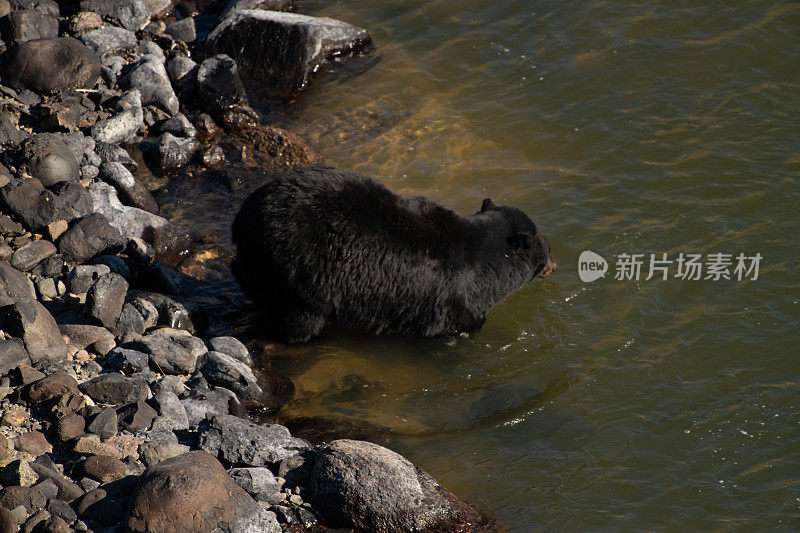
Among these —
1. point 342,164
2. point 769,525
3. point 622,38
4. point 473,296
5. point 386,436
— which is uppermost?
point 622,38

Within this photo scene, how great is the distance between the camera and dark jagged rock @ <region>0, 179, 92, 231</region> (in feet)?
26.3

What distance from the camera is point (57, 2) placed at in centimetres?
1253

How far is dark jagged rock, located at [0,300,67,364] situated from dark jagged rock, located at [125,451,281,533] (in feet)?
6.23

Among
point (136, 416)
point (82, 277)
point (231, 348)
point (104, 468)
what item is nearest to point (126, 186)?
point (82, 277)

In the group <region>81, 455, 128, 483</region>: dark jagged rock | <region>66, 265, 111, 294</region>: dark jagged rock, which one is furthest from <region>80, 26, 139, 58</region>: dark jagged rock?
<region>81, 455, 128, 483</region>: dark jagged rock

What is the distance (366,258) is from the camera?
7598mm

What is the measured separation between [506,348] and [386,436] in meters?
1.86

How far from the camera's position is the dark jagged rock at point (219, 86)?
11359 millimetres

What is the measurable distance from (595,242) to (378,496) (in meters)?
4.77

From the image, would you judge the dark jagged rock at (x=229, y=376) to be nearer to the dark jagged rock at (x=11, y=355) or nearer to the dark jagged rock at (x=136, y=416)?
the dark jagged rock at (x=136, y=416)

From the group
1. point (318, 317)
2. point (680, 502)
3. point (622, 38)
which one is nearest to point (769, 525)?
point (680, 502)

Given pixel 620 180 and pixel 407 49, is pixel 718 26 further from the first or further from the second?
pixel 407 49

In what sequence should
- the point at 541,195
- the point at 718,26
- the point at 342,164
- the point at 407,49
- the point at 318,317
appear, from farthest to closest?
1. the point at 407,49
2. the point at 718,26
3. the point at 342,164
4. the point at 541,195
5. the point at 318,317

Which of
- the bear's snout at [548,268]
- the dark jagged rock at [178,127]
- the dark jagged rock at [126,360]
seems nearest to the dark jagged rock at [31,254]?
the dark jagged rock at [126,360]
